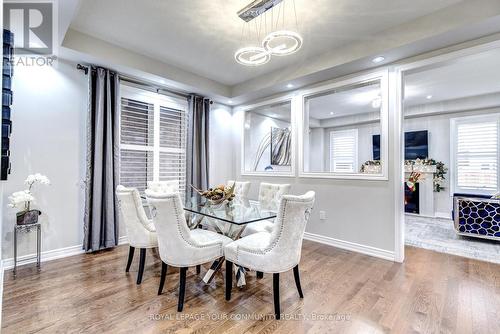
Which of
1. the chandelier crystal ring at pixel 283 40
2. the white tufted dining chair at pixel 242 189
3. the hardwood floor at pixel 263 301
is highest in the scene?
the chandelier crystal ring at pixel 283 40

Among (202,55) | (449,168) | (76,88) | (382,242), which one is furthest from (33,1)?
(449,168)

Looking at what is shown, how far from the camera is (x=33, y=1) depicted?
2215 millimetres

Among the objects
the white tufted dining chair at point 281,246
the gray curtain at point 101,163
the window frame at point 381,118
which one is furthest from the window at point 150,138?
the white tufted dining chair at point 281,246

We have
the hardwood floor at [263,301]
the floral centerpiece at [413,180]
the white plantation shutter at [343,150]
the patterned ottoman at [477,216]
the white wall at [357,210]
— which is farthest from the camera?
the white plantation shutter at [343,150]

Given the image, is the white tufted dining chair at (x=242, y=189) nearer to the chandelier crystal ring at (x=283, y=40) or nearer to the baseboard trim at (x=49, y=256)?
the chandelier crystal ring at (x=283, y=40)

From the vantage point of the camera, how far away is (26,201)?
283cm

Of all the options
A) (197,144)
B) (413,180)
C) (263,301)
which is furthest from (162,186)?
(413,180)

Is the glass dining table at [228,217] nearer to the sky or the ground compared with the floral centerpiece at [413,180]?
nearer to the ground

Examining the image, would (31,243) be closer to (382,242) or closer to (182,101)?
(182,101)

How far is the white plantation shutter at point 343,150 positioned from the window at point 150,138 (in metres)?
4.01

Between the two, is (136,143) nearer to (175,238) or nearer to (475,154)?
(175,238)

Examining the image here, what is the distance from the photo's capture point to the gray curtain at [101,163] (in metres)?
3.31

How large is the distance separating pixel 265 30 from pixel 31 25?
251 cm

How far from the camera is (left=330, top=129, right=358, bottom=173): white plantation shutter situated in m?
6.39
